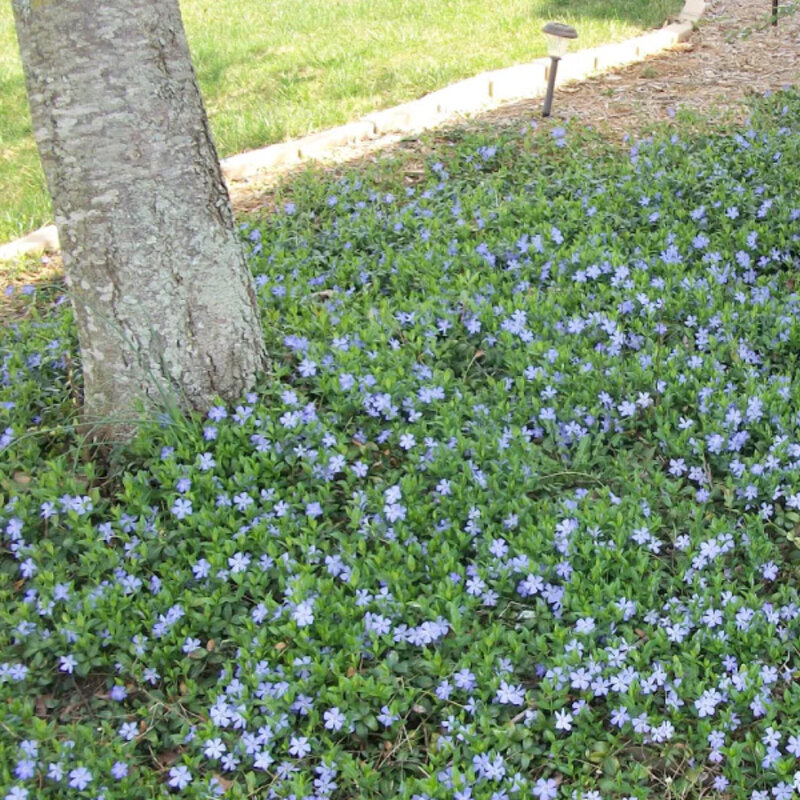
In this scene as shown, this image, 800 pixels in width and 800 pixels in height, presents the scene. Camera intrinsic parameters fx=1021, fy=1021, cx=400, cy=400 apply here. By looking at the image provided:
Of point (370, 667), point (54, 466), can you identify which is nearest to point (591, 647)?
point (370, 667)

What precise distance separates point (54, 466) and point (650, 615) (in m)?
1.89

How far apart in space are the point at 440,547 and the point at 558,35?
157 inches

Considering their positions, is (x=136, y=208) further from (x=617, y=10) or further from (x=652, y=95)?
(x=617, y=10)

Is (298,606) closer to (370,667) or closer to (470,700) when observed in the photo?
(370,667)

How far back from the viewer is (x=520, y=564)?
2.90 m

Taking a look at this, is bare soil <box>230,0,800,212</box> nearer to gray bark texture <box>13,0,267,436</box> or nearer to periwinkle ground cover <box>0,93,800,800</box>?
periwinkle ground cover <box>0,93,800,800</box>

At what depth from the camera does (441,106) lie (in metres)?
6.59

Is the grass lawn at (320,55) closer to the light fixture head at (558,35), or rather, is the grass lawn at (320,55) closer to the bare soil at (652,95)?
the bare soil at (652,95)

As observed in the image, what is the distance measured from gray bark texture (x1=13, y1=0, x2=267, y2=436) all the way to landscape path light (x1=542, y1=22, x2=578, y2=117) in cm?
324

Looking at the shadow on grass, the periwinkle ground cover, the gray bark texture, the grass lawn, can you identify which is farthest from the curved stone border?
the gray bark texture

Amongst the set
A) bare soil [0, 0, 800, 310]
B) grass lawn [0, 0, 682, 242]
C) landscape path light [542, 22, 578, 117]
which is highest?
landscape path light [542, 22, 578, 117]

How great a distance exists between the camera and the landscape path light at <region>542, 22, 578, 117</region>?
5957 millimetres

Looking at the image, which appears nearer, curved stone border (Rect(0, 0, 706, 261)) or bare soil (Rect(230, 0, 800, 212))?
curved stone border (Rect(0, 0, 706, 261))

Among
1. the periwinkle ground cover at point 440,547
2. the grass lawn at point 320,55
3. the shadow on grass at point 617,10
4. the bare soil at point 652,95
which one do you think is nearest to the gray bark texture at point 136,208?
the periwinkle ground cover at point 440,547
